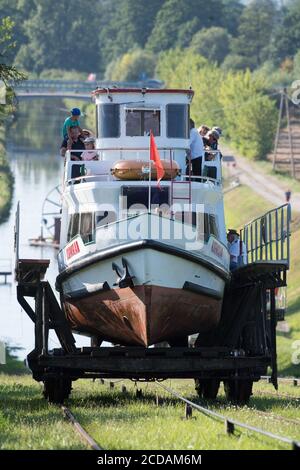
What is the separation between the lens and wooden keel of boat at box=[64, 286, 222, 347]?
2459cm

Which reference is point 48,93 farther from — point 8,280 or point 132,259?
point 132,259

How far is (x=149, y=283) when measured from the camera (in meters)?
24.4

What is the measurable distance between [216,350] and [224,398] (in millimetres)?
2962

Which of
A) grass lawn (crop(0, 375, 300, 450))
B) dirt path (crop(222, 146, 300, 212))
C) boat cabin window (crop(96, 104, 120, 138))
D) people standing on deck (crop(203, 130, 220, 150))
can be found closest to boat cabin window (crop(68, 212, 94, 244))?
boat cabin window (crop(96, 104, 120, 138))

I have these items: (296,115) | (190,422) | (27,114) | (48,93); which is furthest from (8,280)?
(27,114)

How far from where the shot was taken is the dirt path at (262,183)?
89.2 m

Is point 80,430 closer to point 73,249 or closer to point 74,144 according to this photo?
point 73,249

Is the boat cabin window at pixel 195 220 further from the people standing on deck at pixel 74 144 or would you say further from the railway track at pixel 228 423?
the people standing on deck at pixel 74 144

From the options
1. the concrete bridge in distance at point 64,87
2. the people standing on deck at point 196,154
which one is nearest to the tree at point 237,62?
the concrete bridge in distance at point 64,87

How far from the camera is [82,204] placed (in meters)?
26.6

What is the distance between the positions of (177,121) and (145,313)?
211 inches

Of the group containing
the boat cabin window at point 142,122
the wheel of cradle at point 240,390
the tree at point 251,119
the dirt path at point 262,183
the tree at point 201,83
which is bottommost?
the wheel of cradle at point 240,390

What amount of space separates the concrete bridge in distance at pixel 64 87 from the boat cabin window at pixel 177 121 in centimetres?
13857
